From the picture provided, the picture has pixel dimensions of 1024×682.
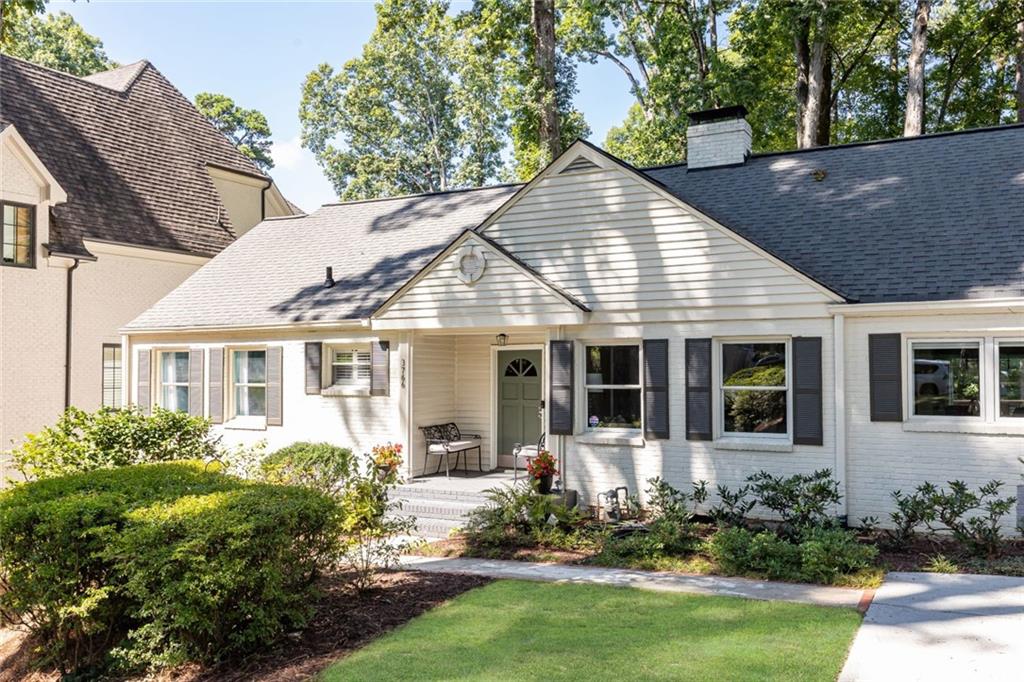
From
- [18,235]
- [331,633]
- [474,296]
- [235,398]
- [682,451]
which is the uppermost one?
[18,235]

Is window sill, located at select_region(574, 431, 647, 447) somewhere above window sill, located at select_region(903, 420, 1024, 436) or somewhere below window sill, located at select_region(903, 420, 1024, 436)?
below

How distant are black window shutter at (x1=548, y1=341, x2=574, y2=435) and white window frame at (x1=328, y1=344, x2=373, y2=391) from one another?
3576 mm

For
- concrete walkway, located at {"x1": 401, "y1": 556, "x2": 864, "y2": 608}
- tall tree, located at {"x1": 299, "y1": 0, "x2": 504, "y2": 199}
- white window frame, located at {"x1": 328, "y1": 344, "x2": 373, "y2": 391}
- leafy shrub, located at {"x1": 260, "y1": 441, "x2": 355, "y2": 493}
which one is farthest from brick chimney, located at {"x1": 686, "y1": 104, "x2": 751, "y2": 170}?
tall tree, located at {"x1": 299, "y1": 0, "x2": 504, "y2": 199}

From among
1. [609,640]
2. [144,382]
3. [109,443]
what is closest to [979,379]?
[609,640]

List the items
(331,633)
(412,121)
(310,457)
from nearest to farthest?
(331,633), (310,457), (412,121)

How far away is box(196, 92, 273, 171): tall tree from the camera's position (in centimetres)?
4456

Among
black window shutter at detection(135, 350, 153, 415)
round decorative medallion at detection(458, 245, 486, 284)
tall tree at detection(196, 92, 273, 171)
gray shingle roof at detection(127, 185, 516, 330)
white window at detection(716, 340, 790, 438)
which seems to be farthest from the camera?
tall tree at detection(196, 92, 273, 171)

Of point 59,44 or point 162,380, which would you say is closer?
point 162,380

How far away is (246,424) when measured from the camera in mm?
14961

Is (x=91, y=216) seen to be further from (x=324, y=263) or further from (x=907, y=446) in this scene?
(x=907, y=446)

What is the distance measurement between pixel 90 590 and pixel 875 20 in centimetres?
2646

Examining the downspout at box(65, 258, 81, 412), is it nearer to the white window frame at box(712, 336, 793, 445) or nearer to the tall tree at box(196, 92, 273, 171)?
the white window frame at box(712, 336, 793, 445)

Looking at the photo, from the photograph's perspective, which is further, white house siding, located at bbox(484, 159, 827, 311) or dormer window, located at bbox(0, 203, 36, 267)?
dormer window, located at bbox(0, 203, 36, 267)

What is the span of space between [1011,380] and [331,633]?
27.6 ft
